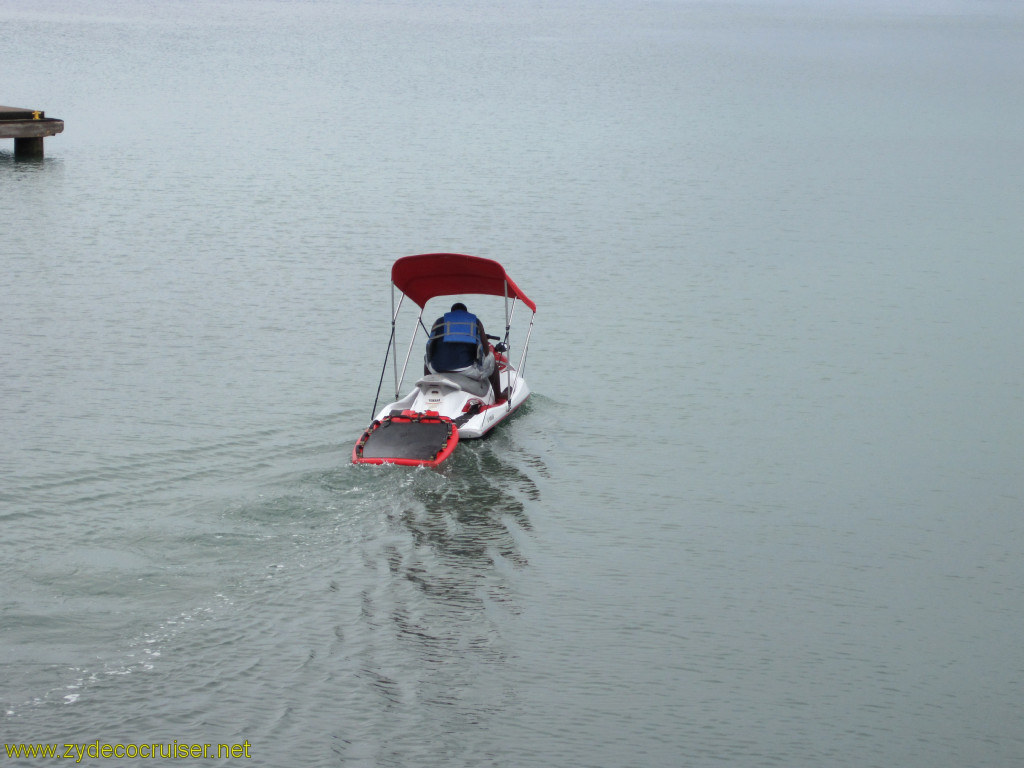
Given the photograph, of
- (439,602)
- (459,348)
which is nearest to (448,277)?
(459,348)

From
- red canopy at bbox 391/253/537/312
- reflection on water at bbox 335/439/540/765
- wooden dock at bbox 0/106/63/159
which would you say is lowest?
reflection on water at bbox 335/439/540/765

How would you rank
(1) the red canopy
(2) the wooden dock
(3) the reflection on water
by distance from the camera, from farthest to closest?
1. (2) the wooden dock
2. (1) the red canopy
3. (3) the reflection on water

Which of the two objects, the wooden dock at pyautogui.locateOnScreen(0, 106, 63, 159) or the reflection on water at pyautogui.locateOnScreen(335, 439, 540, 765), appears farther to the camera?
the wooden dock at pyautogui.locateOnScreen(0, 106, 63, 159)

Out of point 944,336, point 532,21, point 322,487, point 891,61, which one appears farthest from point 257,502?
point 532,21

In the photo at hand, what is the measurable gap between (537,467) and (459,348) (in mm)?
2069

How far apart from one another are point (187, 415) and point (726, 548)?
8189mm

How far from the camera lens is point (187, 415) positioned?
1919 cm

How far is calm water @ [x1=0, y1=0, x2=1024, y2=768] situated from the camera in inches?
468

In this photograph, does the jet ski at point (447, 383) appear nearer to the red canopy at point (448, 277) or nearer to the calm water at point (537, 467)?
the red canopy at point (448, 277)

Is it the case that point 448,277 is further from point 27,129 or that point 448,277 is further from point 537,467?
point 27,129

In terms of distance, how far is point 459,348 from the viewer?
18453 mm

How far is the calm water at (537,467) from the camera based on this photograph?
11.9m

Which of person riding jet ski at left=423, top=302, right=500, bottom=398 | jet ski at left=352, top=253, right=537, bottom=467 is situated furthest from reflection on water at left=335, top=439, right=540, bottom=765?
person riding jet ski at left=423, top=302, right=500, bottom=398

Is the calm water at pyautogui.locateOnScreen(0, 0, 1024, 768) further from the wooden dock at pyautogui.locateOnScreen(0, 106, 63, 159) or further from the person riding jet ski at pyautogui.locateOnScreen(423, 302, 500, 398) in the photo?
the wooden dock at pyautogui.locateOnScreen(0, 106, 63, 159)
